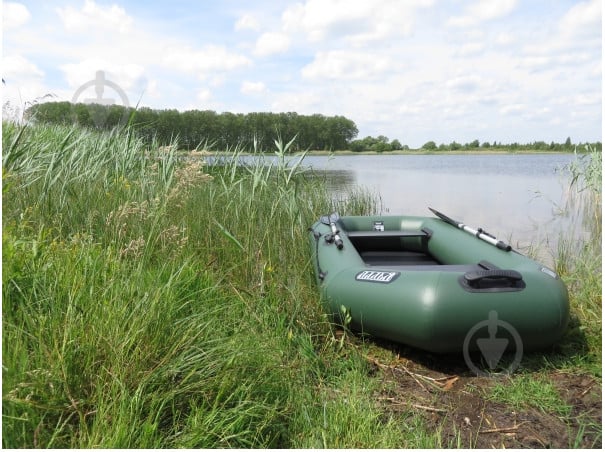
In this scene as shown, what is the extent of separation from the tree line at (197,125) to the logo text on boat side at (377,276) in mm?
1351

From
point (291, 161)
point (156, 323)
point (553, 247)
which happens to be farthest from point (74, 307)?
point (553, 247)

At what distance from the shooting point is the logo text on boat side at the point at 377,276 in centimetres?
283

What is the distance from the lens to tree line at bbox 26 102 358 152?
4.63 metres

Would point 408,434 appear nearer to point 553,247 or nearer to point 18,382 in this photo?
point 18,382

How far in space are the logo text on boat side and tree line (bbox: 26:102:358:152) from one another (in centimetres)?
135

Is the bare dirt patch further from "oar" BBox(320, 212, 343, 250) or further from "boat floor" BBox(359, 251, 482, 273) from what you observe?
"boat floor" BBox(359, 251, 482, 273)

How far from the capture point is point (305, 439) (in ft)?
6.22

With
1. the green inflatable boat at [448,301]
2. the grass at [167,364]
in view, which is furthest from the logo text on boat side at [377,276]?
the grass at [167,364]

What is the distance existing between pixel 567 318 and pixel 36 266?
102 inches

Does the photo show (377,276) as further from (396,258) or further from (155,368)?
(396,258)

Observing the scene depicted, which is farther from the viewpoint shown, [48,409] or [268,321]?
[268,321]

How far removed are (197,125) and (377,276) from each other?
4.16 m

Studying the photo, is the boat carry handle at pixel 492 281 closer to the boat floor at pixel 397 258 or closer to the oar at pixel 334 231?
the oar at pixel 334 231

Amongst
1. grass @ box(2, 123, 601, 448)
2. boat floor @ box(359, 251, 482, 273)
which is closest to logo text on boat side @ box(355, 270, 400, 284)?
grass @ box(2, 123, 601, 448)
